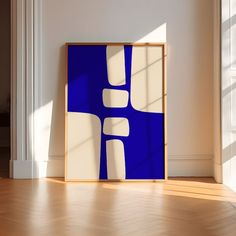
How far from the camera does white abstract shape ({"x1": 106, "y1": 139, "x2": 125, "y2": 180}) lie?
17.7 ft

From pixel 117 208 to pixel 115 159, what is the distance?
1543 millimetres

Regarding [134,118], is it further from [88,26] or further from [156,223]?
[156,223]

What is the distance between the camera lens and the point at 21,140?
5.51 m

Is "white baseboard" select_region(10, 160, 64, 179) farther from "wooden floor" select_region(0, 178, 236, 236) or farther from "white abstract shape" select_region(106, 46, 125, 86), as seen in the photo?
"white abstract shape" select_region(106, 46, 125, 86)

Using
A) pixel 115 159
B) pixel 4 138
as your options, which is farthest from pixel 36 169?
pixel 4 138

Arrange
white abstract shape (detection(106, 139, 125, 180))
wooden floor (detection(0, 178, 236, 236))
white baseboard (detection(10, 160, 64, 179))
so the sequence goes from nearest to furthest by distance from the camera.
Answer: wooden floor (detection(0, 178, 236, 236)), white abstract shape (detection(106, 139, 125, 180)), white baseboard (detection(10, 160, 64, 179))

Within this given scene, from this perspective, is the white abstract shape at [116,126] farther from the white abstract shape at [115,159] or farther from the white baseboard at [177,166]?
the white baseboard at [177,166]

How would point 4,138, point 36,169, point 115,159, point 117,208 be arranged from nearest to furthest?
point 117,208, point 115,159, point 36,169, point 4,138

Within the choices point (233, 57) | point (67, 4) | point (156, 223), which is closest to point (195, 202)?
point (156, 223)

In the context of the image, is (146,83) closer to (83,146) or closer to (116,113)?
(116,113)

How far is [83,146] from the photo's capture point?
5414 millimetres

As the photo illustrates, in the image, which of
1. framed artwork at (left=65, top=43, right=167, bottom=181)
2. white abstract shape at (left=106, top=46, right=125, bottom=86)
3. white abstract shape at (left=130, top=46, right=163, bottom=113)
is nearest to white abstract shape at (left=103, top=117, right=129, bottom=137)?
framed artwork at (left=65, top=43, right=167, bottom=181)

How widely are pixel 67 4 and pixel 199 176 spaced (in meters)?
2.70

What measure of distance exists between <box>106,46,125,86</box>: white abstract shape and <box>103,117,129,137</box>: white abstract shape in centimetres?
44
